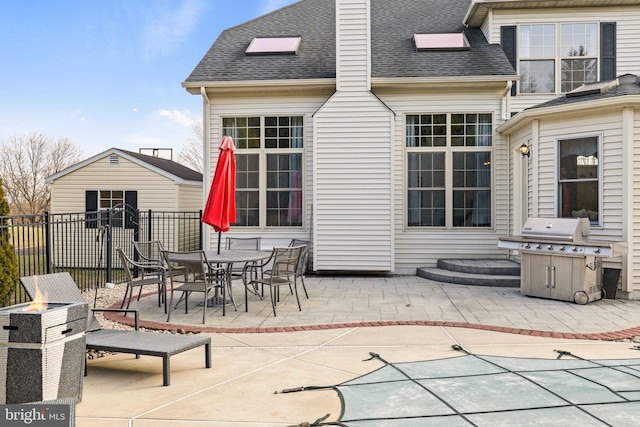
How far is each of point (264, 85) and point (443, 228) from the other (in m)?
4.60

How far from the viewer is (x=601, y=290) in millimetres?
7910

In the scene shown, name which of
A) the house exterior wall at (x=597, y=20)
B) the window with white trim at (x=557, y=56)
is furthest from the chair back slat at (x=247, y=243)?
the window with white trim at (x=557, y=56)

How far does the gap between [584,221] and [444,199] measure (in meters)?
3.32

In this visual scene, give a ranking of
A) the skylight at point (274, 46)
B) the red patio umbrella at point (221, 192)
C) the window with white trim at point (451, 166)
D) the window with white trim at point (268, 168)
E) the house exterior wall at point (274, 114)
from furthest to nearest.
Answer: the skylight at point (274, 46)
the window with white trim at point (268, 168)
the house exterior wall at point (274, 114)
the window with white trim at point (451, 166)
the red patio umbrella at point (221, 192)

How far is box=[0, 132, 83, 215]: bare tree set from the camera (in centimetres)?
2938

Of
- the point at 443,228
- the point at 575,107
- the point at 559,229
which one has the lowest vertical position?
the point at 443,228

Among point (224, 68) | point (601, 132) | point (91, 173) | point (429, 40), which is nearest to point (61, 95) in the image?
point (91, 173)

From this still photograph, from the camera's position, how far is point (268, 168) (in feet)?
36.9

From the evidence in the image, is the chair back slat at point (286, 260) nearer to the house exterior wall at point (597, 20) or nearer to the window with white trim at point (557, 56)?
the house exterior wall at point (597, 20)

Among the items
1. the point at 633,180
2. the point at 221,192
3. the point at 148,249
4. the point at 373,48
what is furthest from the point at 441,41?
the point at 148,249

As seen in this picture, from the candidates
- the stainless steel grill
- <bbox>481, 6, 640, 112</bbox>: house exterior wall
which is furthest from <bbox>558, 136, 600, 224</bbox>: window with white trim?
<bbox>481, 6, 640, 112</bbox>: house exterior wall

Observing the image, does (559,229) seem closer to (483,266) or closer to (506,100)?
(483,266)

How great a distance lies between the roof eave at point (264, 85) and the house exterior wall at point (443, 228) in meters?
1.16

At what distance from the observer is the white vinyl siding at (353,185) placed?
1047 centimetres
